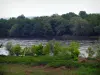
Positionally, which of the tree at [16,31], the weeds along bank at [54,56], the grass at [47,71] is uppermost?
the tree at [16,31]

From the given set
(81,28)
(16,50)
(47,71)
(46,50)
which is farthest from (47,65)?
(81,28)

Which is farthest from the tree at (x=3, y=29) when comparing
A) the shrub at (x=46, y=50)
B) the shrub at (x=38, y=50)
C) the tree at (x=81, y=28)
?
the shrub at (x=46, y=50)

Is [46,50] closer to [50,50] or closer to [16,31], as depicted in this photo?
[50,50]

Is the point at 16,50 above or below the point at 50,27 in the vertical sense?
below

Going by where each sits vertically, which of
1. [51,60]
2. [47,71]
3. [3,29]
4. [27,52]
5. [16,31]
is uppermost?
[3,29]

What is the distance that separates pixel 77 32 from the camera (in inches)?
439

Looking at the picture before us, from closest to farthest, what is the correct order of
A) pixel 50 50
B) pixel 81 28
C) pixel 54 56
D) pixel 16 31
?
pixel 54 56 < pixel 50 50 < pixel 81 28 < pixel 16 31

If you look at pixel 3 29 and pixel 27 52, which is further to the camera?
pixel 3 29

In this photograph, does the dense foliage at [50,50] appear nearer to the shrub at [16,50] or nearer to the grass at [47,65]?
the shrub at [16,50]

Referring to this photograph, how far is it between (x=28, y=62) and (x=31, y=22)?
666 cm

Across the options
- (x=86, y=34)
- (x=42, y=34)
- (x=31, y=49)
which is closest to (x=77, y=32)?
(x=86, y=34)

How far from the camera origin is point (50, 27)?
12117 mm

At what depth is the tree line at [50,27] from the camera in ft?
36.7

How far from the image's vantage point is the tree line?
11180mm
